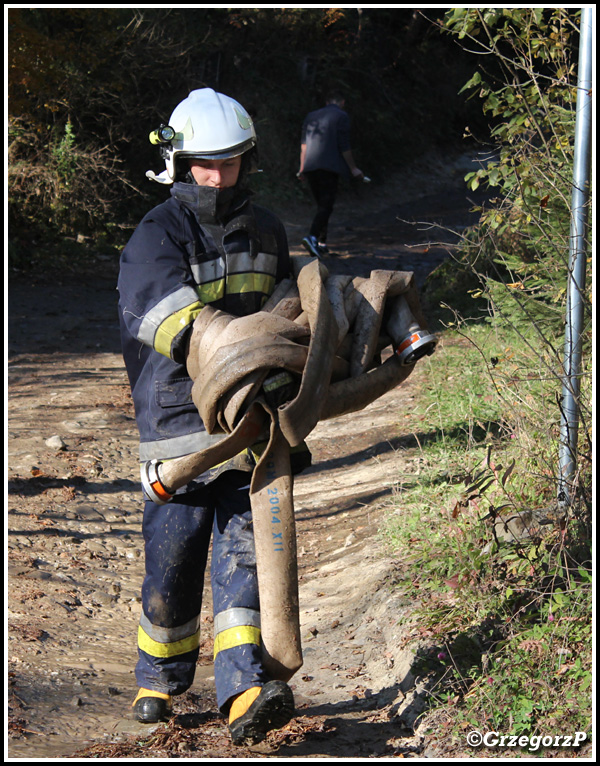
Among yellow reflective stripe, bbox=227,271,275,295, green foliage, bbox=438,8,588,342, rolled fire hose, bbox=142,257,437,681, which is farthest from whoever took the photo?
green foliage, bbox=438,8,588,342

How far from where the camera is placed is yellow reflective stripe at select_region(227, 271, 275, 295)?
338 cm

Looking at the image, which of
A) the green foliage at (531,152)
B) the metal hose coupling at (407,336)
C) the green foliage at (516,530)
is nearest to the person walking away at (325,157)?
the green foliage at (531,152)

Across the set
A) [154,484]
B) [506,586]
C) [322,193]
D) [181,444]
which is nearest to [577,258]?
[506,586]

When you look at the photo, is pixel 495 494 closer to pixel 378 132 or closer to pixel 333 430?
pixel 333 430

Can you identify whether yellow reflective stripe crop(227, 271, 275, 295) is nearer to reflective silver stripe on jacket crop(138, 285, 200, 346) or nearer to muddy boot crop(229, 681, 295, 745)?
reflective silver stripe on jacket crop(138, 285, 200, 346)

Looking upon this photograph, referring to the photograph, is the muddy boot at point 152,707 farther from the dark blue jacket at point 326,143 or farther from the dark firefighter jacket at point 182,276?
the dark blue jacket at point 326,143

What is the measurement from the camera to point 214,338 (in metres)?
2.92

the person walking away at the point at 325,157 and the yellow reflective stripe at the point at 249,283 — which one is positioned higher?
the person walking away at the point at 325,157

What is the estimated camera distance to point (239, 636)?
10.6 feet

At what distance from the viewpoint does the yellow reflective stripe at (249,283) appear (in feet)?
11.1


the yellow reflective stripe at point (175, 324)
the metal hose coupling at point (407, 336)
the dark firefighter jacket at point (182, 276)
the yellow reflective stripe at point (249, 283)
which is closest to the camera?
the yellow reflective stripe at point (175, 324)

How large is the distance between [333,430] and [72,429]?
2.04 metres

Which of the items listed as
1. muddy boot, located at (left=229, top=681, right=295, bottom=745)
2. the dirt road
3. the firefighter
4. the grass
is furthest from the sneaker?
muddy boot, located at (left=229, top=681, right=295, bottom=745)

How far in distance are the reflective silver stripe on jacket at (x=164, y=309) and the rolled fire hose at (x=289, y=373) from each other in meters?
0.08
